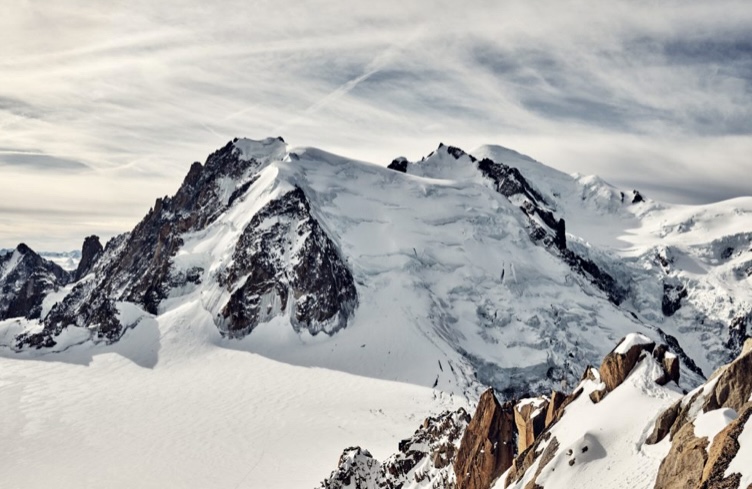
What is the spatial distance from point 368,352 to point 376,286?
21060 millimetres

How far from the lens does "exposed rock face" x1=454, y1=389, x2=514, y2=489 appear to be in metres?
36.0

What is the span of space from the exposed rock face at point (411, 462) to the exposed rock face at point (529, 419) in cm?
950

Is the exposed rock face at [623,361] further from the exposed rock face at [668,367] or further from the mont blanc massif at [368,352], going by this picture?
the exposed rock face at [668,367]

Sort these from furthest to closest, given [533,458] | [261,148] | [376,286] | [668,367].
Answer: [261,148], [376,286], [533,458], [668,367]

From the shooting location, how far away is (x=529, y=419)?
115 feet

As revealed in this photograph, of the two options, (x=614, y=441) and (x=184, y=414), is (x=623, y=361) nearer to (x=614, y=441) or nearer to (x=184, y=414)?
(x=614, y=441)

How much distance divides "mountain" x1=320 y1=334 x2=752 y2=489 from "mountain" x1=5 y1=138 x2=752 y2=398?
61.4 meters

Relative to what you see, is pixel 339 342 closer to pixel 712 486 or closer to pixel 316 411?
pixel 316 411

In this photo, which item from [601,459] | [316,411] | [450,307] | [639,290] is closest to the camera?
[601,459]

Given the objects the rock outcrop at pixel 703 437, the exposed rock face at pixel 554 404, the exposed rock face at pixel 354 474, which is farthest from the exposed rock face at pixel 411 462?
the rock outcrop at pixel 703 437

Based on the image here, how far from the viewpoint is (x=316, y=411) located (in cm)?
8462

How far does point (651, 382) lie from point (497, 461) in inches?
481

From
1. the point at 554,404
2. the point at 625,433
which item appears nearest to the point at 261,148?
the point at 554,404

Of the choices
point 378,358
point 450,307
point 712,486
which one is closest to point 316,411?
point 378,358
